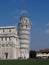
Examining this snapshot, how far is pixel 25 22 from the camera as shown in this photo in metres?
64.4

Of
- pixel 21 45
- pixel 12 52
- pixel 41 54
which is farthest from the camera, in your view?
pixel 41 54

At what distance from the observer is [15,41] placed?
60469 millimetres

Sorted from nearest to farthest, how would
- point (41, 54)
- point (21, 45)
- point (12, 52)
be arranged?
1. point (12, 52)
2. point (21, 45)
3. point (41, 54)

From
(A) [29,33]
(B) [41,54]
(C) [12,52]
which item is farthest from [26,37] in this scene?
(B) [41,54]

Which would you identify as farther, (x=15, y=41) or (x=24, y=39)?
(x=24, y=39)

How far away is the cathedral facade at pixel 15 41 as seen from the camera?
194 ft

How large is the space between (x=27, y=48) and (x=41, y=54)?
55.5 feet

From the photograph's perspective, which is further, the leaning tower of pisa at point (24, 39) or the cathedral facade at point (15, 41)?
the leaning tower of pisa at point (24, 39)

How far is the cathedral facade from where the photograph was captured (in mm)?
59062

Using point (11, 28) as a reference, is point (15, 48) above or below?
below

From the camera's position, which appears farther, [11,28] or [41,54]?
[41,54]

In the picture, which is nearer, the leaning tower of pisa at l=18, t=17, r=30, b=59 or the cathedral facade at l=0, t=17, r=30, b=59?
the cathedral facade at l=0, t=17, r=30, b=59

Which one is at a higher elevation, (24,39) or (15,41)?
(24,39)

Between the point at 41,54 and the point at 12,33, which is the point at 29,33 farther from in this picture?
the point at 41,54
